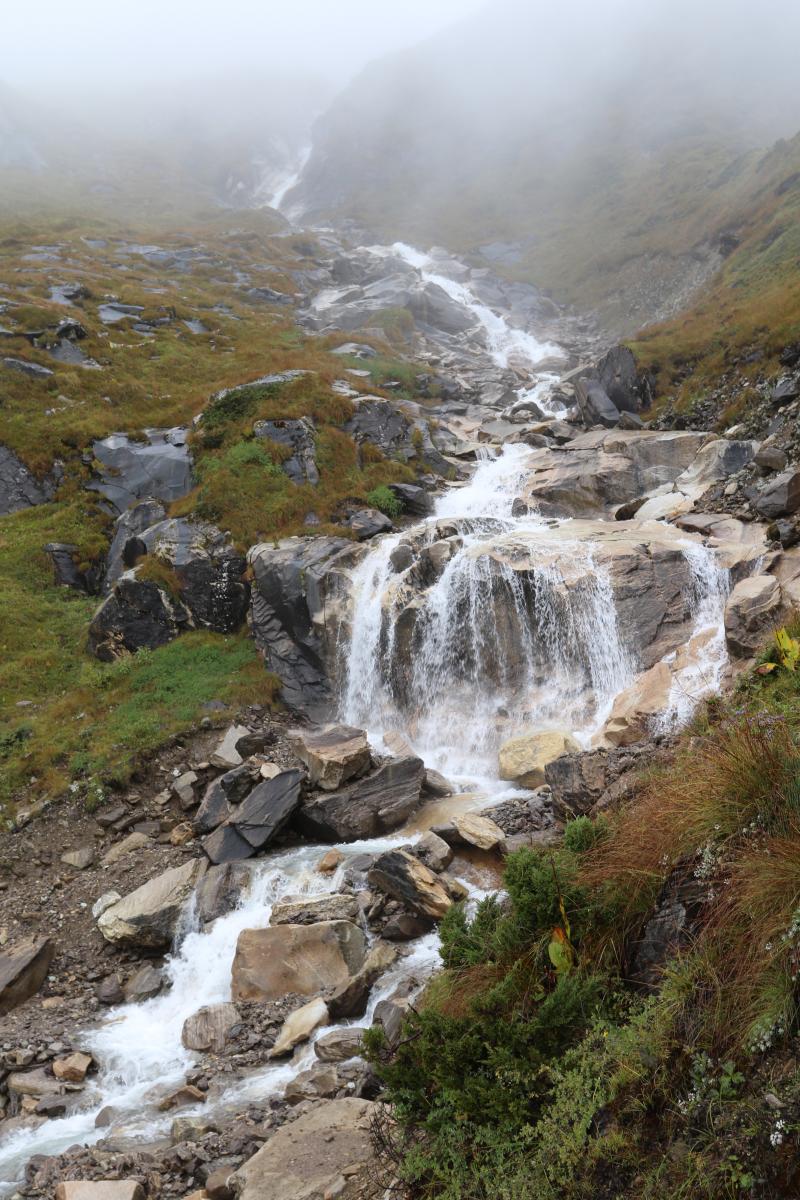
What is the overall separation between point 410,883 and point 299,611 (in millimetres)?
9491

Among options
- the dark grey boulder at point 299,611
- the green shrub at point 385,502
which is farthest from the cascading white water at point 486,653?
the green shrub at point 385,502

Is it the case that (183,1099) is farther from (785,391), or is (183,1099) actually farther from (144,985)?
(785,391)

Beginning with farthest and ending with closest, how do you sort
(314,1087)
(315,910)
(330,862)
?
(330,862) < (315,910) < (314,1087)

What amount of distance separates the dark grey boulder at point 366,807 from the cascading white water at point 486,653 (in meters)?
1.82

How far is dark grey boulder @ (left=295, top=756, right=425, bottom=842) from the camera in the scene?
11.8 metres

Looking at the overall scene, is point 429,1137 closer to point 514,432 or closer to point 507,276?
point 514,432

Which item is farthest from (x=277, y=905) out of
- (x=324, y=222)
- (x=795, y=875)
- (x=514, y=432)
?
(x=324, y=222)

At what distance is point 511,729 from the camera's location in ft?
48.2

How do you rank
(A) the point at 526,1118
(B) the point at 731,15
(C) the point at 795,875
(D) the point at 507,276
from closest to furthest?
(C) the point at 795,875 < (A) the point at 526,1118 < (D) the point at 507,276 < (B) the point at 731,15

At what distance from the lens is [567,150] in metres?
94.6

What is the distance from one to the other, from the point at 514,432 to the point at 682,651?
17795mm

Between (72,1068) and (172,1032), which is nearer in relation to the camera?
(72,1068)

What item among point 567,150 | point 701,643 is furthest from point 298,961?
point 567,150

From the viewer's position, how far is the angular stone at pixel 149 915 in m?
10.3
